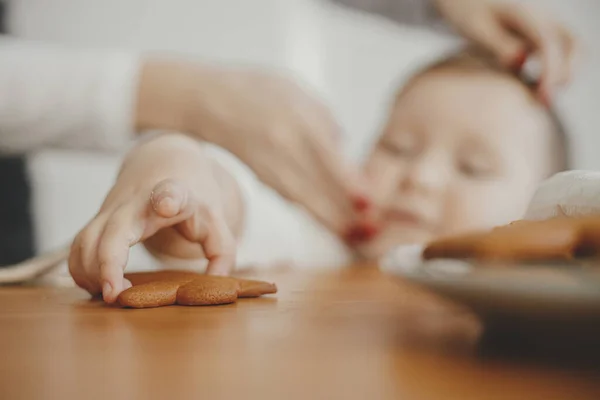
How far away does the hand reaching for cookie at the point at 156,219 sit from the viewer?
33 cm

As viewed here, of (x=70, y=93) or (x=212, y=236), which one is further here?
(x=70, y=93)

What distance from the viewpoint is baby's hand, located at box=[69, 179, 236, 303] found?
33 centimetres

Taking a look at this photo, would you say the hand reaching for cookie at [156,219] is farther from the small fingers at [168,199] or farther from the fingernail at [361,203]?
the fingernail at [361,203]

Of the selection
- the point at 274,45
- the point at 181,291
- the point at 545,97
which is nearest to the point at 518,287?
the point at 181,291

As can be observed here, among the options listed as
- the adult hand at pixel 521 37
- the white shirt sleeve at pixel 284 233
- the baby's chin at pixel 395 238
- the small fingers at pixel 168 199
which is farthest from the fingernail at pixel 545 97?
the small fingers at pixel 168 199

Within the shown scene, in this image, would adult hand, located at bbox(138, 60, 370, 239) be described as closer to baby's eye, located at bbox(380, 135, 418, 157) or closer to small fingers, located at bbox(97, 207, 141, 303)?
baby's eye, located at bbox(380, 135, 418, 157)

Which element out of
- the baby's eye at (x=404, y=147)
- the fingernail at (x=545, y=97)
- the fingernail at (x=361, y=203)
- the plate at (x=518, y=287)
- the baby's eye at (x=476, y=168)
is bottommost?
the plate at (x=518, y=287)

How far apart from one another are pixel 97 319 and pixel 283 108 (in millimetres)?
656

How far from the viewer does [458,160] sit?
1.08 m

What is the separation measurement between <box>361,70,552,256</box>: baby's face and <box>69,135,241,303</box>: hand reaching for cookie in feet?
2.11

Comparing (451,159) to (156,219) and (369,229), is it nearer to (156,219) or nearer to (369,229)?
(369,229)

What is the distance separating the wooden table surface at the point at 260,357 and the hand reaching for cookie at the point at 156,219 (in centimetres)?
3

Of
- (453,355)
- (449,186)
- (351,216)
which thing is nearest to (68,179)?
(351,216)

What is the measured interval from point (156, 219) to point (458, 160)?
2.60ft
